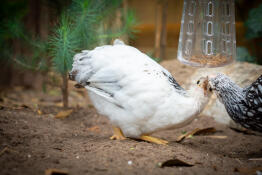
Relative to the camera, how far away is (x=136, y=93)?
2594 mm

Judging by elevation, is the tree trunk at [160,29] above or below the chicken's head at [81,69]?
above

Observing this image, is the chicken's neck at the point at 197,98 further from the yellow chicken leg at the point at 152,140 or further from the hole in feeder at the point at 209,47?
the hole in feeder at the point at 209,47

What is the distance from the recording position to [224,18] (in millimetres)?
3182

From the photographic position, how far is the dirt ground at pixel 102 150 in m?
2.06

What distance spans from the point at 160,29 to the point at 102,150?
3875mm

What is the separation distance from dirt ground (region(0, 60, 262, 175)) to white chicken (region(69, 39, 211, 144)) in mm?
210

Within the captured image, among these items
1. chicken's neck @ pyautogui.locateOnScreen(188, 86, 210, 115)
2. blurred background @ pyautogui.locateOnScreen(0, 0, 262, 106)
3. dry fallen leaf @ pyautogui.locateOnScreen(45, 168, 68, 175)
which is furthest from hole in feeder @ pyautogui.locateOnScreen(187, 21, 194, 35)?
dry fallen leaf @ pyautogui.locateOnScreen(45, 168, 68, 175)

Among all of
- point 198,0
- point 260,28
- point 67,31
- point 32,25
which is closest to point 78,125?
point 67,31

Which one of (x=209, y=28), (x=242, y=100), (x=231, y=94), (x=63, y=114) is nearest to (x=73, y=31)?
(x=63, y=114)

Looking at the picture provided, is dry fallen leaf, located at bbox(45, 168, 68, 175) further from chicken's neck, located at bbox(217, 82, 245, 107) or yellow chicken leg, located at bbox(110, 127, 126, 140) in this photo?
chicken's neck, located at bbox(217, 82, 245, 107)

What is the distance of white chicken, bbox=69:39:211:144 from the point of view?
2.58 m

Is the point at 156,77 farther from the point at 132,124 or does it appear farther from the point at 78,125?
the point at 78,125

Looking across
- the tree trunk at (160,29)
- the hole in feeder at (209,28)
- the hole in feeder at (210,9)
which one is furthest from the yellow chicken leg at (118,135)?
the tree trunk at (160,29)

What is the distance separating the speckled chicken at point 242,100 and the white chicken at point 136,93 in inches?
5.0
